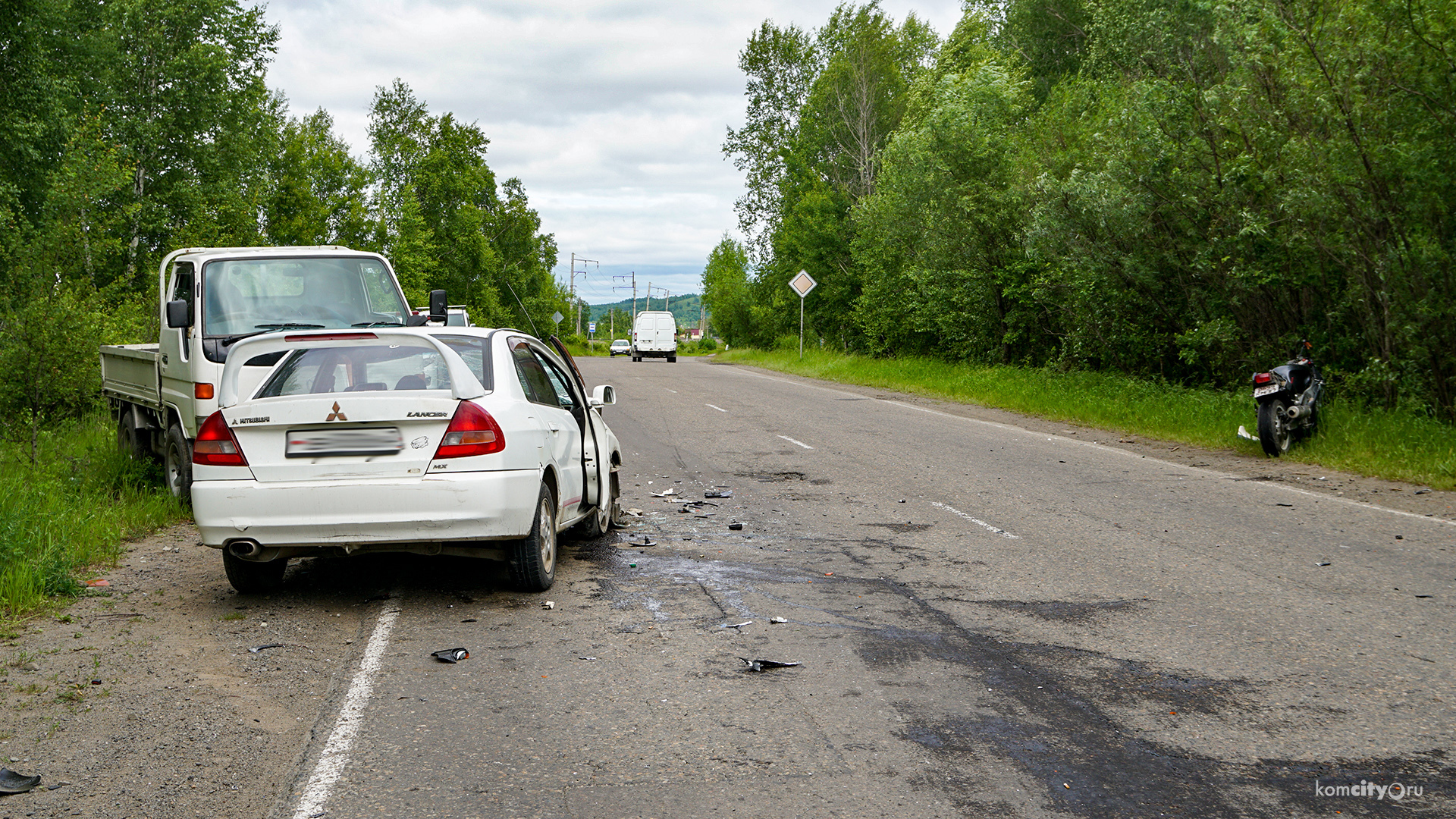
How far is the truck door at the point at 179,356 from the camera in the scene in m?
9.82

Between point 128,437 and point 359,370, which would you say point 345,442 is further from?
point 128,437

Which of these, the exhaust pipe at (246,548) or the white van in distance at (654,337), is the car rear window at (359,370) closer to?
the exhaust pipe at (246,548)

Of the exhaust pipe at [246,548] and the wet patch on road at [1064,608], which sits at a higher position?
the exhaust pipe at [246,548]

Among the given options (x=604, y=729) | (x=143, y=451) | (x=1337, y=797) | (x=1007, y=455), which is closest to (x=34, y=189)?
(x=143, y=451)

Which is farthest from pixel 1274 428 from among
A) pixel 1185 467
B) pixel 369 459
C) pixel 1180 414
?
pixel 369 459

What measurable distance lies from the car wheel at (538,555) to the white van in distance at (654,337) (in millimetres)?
53557

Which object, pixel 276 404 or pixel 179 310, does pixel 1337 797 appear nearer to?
pixel 276 404

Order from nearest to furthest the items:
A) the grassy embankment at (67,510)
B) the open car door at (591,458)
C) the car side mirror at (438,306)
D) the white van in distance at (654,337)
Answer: the grassy embankment at (67,510) → the open car door at (591,458) → the car side mirror at (438,306) → the white van in distance at (654,337)

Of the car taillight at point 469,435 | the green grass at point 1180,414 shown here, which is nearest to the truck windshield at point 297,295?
the car taillight at point 469,435

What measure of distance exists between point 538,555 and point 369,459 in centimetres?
117

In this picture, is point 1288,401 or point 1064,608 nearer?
point 1064,608

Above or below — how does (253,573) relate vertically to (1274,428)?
below

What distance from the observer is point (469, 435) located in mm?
6477

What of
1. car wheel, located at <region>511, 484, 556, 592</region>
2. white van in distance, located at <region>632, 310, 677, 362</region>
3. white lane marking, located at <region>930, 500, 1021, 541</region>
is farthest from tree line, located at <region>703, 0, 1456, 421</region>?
white van in distance, located at <region>632, 310, 677, 362</region>
